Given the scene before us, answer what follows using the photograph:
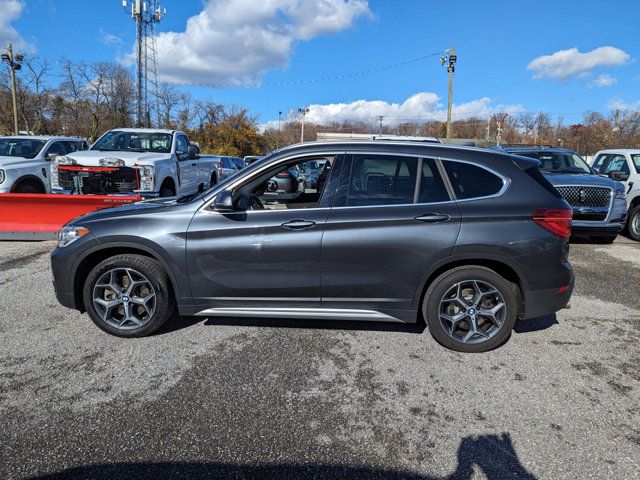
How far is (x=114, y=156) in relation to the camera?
8.25m

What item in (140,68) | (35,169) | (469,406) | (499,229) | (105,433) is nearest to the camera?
(105,433)

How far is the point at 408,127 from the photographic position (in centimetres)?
8075

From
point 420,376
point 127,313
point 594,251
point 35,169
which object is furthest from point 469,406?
point 35,169

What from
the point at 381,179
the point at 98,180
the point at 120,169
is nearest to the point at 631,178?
the point at 381,179

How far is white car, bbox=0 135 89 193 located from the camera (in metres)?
8.80

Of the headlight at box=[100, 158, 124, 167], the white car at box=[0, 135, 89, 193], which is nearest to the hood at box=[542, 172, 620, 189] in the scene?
the headlight at box=[100, 158, 124, 167]

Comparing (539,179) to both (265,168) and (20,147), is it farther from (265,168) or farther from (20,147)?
(20,147)

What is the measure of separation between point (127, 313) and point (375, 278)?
2.35 m

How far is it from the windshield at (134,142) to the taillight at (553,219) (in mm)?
8095

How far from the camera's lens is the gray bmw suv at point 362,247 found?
11.9 ft

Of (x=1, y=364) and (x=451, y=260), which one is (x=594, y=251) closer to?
(x=451, y=260)

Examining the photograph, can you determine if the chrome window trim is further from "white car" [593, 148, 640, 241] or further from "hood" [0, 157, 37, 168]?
"white car" [593, 148, 640, 241]

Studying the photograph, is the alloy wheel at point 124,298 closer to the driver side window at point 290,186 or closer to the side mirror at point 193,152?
the driver side window at point 290,186

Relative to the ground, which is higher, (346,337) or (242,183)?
(242,183)
